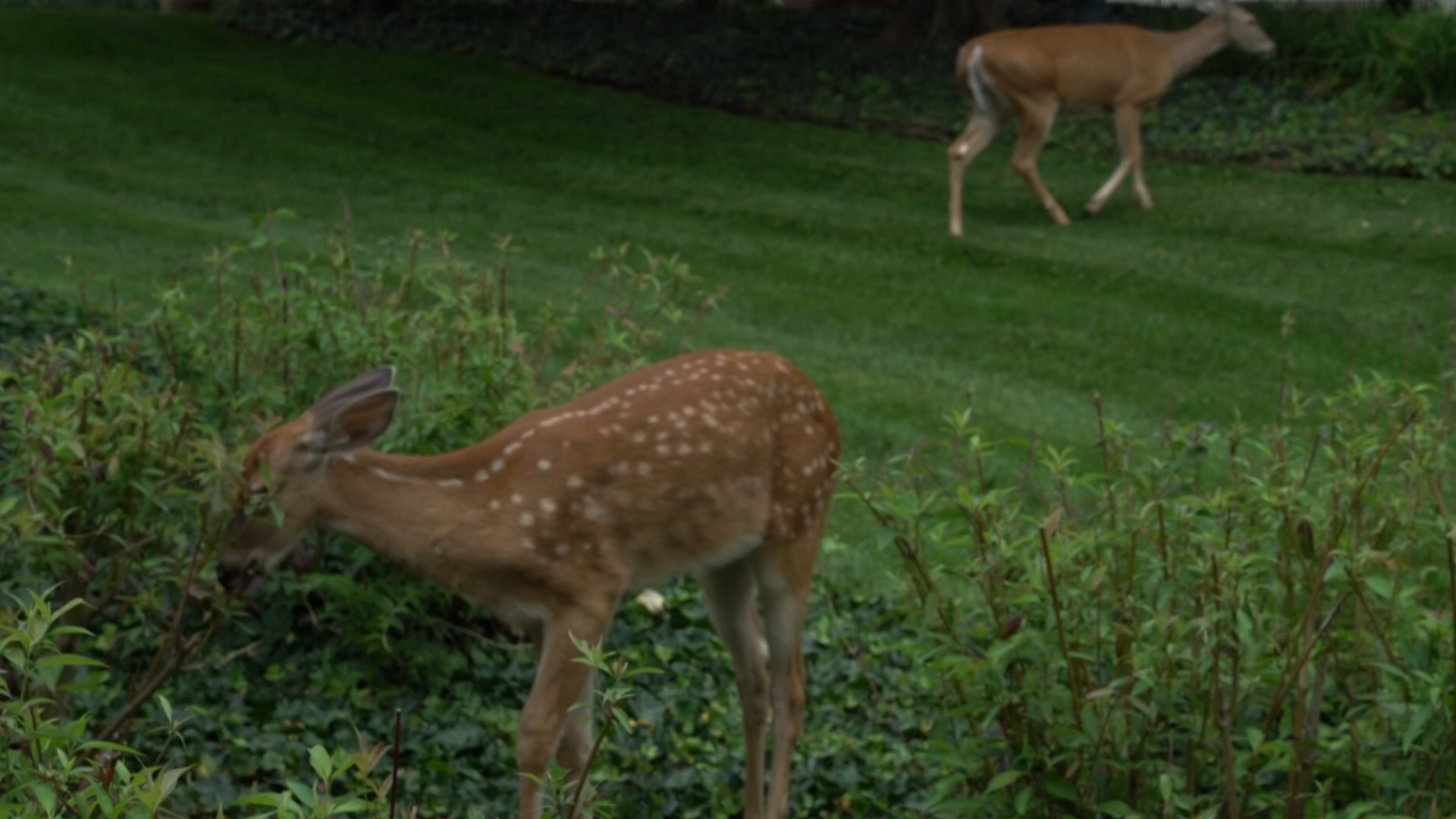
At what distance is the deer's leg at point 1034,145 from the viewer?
17.2m

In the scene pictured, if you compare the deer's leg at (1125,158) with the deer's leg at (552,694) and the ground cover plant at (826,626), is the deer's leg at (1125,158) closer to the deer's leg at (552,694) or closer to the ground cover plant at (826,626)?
the ground cover plant at (826,626)

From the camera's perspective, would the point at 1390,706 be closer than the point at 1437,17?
Yes

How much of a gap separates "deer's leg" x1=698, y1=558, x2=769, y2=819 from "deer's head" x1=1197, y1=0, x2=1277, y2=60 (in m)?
14.4

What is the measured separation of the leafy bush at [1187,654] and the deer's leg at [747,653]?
28.9 inches

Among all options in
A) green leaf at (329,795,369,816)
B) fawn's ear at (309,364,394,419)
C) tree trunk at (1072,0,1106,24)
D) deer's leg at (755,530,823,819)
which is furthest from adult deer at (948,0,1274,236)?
green leaf at (329,795,369,816)

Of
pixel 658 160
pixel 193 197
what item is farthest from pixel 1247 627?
pixel 658 160

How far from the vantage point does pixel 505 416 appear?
25.1 feet

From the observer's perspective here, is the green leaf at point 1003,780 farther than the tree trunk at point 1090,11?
No

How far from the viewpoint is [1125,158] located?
17.5 m

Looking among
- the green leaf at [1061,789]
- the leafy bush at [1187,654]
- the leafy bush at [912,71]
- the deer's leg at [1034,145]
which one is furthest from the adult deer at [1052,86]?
the green leaf at [1061,789]

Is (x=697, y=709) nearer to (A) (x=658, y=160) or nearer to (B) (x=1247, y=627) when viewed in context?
(B) (x=1247, y=627)

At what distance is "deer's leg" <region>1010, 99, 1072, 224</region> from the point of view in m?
17.2

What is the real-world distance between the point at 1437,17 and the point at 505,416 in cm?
1599

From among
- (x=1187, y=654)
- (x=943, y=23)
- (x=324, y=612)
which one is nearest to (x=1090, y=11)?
(x=943, y=23)
